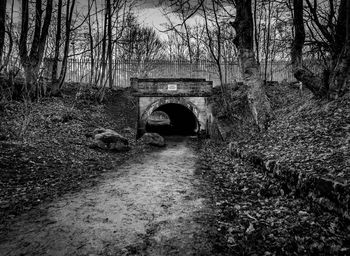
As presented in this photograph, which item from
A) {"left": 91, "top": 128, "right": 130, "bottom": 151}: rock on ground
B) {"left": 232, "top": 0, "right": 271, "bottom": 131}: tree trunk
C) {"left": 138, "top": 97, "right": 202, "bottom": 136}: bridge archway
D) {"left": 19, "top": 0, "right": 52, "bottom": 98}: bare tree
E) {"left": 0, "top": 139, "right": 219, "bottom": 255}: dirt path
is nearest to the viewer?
{"left": 0, "top": 139, "right": 219, "bottom": 255}: dirt path

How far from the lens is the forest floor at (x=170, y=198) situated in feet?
10.6

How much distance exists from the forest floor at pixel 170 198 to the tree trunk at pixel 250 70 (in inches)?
21.3

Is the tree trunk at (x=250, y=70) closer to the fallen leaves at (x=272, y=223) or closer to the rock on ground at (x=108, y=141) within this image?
the fallen leaves at (x=272, y=223)

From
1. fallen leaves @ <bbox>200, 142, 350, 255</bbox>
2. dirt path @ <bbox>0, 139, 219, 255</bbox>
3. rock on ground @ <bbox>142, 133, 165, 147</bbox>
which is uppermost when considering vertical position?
rock on ground @ <bbox>142, 133, 165, 147</bbox>

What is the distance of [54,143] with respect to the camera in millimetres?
8203

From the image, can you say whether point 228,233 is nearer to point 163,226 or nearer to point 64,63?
point 163,226

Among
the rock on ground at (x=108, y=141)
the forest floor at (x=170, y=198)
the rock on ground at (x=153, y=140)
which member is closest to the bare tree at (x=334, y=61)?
the forest floor at (x=170, y=198)

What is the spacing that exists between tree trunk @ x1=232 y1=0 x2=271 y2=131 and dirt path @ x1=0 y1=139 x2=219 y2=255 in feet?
13.4

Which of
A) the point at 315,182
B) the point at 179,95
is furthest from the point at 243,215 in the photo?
the point at 179,95

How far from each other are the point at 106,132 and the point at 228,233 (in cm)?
786

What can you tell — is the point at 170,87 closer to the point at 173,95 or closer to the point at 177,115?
the point at 173,95

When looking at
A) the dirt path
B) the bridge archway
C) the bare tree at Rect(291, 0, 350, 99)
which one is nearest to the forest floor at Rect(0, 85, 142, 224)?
the dirt path

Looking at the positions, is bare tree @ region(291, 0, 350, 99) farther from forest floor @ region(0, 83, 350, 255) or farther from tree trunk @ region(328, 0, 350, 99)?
forest floor @ region(0, 83, 350, 255)

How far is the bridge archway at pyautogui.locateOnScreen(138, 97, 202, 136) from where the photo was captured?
17062 millimetres
